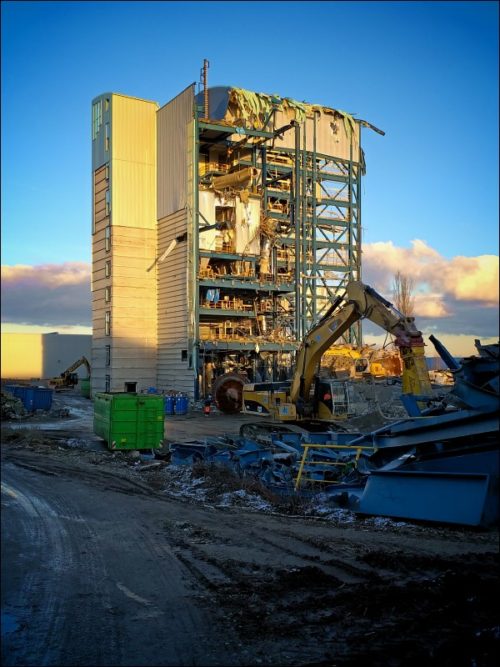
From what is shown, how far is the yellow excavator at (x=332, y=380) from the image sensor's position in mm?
15227

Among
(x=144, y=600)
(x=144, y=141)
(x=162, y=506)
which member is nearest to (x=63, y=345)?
(x=144, y=141)

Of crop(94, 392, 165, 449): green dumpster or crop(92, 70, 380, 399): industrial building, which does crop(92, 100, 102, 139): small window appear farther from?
crop(94, 392, 165, 449): green dumpster

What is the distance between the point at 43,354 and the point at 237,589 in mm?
64924

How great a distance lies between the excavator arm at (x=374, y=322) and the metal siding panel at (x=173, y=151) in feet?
71.6

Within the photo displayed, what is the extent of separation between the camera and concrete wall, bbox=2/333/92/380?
66062 mm

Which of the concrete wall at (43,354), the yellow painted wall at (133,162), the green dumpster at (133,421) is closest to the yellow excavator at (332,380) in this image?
the green dumpster at (133,421)

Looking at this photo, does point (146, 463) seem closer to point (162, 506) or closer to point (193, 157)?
point (162, 506)

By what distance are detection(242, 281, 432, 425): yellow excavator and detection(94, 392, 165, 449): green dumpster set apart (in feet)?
14.3

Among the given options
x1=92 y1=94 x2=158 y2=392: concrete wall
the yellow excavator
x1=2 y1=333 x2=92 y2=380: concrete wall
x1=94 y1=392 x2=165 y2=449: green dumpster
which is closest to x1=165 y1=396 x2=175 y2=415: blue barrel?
x1=92 y1=94 x2=158 y2=392: concrete wall

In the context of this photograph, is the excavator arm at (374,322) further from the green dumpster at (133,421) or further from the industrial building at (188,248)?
the industrial building at (188,248)

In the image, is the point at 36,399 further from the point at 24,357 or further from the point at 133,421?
the point at 24,357

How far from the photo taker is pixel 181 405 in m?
33.5

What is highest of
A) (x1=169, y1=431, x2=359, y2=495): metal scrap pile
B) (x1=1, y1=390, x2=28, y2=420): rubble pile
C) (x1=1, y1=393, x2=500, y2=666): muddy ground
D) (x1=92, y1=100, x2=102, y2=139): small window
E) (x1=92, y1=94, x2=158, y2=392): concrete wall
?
(x1=92, y1=100, x2=102, y2=139): small window

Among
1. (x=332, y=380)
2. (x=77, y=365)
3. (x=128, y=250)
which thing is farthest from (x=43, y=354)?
(x=332, y=380)
